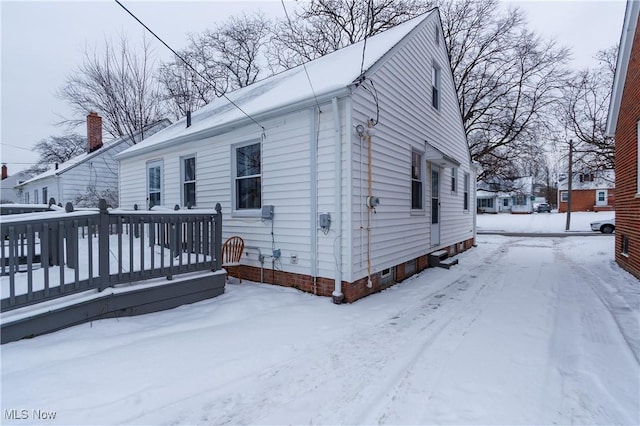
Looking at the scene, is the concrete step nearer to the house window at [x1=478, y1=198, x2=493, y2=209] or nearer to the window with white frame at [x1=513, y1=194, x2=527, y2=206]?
the window with white frame at [x1=513, y1=194, x2=527, y2=206]

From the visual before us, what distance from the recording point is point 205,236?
5.25m

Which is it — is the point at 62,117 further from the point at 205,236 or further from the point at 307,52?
the point at 205,236

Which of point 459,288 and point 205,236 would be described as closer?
point 205,236

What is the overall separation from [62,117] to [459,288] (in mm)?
24492

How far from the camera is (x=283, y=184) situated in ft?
19.5

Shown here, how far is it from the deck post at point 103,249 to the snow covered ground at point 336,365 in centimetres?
50

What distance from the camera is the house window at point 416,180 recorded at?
7.59 metres

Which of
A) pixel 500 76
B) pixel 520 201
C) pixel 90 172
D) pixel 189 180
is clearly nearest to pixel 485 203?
pixel 520 201

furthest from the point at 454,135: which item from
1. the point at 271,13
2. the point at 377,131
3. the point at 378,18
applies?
the point at 271,13

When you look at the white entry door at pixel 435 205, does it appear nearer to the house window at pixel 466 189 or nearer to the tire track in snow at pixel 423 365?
the tire track in snow at pixel 423 365

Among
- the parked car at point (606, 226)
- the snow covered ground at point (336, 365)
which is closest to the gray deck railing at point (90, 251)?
the snow covered ground at point (336, 365)

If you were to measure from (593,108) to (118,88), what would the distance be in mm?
27335

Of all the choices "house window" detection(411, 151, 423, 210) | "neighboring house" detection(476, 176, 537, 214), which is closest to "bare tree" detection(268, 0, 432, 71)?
"house window" detection(411, 151, 423, 210)

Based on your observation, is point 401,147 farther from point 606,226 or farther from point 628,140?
point 606,226
